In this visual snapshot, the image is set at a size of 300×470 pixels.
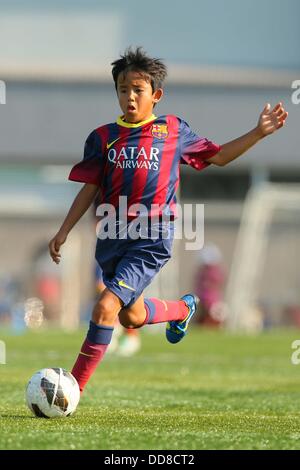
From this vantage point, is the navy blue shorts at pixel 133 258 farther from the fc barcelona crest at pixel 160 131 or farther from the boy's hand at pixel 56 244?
the fc barcelona crest at pixel 160 131

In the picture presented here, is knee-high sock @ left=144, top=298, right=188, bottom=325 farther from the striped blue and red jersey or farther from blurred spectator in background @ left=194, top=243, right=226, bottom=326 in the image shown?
blurred spectator in background @ left=194, top=243, right=226, bottom=326

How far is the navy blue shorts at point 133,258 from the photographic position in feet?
19.0

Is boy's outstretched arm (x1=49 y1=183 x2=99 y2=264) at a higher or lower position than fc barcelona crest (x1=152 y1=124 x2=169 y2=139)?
lower

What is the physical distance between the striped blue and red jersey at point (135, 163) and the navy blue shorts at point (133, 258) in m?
0.15

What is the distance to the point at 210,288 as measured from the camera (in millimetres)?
20547

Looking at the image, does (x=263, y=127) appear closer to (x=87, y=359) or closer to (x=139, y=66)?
(x=139, y=66)

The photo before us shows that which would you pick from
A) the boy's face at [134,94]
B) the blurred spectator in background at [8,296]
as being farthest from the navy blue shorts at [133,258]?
the blurred spectator in background at [8,296]

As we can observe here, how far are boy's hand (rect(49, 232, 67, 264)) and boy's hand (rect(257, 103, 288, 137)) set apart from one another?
1.15 metres

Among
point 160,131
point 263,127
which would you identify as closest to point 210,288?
point 160,131

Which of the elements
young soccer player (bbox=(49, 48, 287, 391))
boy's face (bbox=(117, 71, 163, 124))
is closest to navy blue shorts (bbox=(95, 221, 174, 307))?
young soccer player (bbox=(49, 48, 287, 391))

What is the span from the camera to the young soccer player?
5.83 meters

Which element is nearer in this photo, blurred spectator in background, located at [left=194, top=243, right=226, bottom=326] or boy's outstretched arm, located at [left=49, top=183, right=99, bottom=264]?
boy's outstretched arm, located at [left=49, top=183, right=99, bottom=264]

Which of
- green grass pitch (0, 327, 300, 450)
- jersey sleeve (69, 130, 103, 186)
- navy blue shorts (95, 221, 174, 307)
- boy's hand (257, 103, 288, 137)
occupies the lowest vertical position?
green grass pitch (0, 327, 300, 450)
